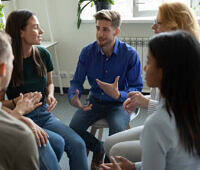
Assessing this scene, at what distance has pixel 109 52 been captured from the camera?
2023 mm

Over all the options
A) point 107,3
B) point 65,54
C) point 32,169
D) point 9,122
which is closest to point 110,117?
point 32,169

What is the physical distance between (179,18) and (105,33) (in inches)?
24.0

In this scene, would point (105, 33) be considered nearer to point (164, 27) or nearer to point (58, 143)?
point (164, 27)

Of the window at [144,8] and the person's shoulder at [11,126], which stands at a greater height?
the window at [144,8]

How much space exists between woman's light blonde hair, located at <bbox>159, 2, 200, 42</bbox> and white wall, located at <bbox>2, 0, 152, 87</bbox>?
150 centimetres

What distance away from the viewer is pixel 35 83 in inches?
70.6

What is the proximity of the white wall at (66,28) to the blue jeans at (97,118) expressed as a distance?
144cm

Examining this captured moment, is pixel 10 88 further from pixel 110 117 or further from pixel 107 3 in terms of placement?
pixel 107 3

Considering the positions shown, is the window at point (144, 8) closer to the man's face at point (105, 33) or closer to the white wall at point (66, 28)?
the white wall at point (66, 28)

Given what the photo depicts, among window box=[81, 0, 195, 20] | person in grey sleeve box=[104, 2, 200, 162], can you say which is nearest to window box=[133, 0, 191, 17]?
window box=[81, 0, 195, 20]

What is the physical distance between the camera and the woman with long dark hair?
1651 mm

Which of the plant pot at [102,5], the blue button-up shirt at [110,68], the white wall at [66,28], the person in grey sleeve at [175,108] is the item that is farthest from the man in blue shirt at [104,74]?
the white wall at [66,28]

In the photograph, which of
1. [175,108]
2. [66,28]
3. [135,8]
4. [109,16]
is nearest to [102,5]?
[135,8]

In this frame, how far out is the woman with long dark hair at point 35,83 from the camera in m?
1.65
